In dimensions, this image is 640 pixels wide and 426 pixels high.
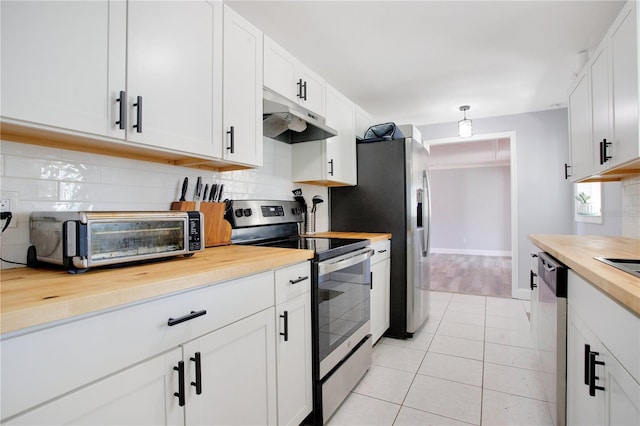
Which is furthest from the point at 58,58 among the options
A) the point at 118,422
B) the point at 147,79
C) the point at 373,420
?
the point at 373,420

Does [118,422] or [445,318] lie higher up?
[118,422]

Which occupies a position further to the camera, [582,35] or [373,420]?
[582,35]

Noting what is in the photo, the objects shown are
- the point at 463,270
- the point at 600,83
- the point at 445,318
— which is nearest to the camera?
the point at 600,83

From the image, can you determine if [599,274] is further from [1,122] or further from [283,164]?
[283,164]

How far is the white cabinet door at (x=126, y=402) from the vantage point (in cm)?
72

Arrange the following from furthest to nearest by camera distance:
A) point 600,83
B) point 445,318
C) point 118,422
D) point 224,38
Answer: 1. point 445,318
2. point 600,83
3. point 224,38
4. point 118,422

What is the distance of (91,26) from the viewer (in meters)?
1.12

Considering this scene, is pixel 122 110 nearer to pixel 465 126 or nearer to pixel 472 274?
pixel 465 126

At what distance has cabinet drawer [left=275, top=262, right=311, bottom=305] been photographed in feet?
4.74

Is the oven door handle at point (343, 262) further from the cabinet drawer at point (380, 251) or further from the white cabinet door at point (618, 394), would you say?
the white cabinet door at point (618, 394)

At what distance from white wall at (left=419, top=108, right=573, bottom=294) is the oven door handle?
2.88 meters

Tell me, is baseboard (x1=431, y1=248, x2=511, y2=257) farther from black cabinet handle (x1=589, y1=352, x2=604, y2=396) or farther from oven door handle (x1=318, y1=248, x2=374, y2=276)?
black cabinet handle (x1=589, y1=352, x2=604, y2=396)

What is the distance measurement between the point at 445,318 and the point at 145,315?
10.3 ft

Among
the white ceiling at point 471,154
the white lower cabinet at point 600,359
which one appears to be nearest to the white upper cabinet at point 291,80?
the white lower cabinet at point 600,359
